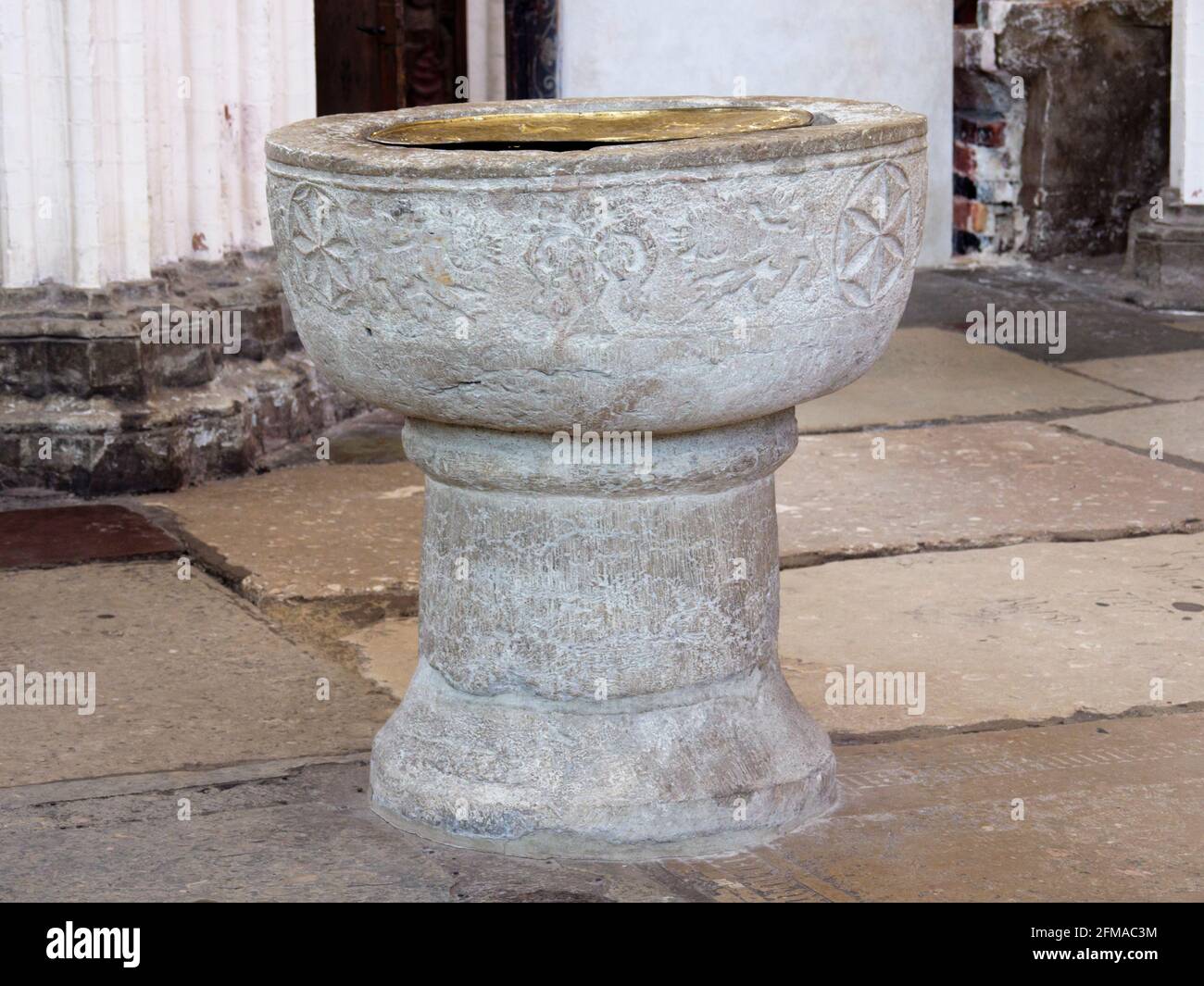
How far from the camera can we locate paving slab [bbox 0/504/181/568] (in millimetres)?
4090

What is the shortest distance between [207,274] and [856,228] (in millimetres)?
2629

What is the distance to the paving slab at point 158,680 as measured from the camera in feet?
10.1

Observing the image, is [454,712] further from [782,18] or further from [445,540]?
[782,18]

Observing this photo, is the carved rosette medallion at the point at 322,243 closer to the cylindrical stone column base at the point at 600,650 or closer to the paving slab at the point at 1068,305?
the cylindrical stone column base at the point at 600,650

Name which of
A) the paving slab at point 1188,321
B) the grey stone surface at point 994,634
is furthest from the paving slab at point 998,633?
the paving slab at point 1188,321

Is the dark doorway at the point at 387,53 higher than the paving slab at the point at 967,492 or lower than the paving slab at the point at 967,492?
higher

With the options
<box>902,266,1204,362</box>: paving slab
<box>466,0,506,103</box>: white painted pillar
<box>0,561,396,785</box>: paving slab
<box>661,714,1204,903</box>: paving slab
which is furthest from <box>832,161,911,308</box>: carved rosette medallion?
<box>466,0,506,103</box>: white painted pillar

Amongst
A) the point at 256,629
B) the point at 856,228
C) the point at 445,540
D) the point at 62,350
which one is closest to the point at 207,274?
the point at 62,350

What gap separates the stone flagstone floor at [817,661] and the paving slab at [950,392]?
2 centimetres

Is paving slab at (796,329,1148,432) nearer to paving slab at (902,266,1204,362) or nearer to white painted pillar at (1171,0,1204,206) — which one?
paving slab at (902,266,1204,362)

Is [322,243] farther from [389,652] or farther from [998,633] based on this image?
[998,633]

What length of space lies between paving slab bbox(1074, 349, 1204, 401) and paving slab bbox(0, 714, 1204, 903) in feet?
8.40

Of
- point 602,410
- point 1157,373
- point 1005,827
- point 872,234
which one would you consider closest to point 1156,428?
point 1157,373

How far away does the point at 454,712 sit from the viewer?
2766 millimetres
